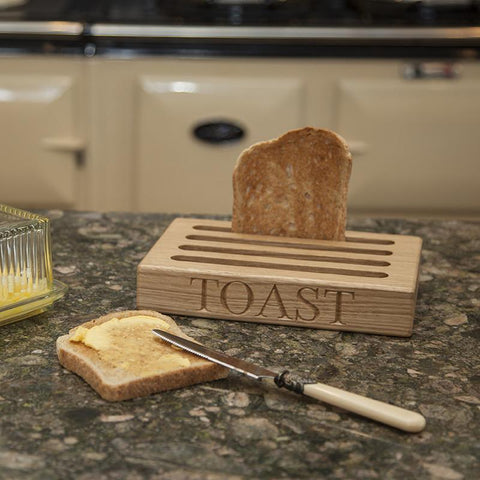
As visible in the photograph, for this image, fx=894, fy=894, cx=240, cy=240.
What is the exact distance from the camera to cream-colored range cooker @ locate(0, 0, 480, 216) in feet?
7.89

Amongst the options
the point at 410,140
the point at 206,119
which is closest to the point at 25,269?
the point at 206,119

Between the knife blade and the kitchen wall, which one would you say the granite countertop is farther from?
the kitchen wall

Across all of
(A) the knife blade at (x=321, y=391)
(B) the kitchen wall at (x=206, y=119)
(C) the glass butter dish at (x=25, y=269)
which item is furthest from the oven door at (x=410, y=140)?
(A) the knife blade at (x=321, y=391)

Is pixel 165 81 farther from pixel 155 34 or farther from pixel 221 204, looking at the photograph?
pixel 221 204

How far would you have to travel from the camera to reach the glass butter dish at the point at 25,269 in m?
1.04

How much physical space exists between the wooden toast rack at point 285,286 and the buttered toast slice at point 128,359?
0.08m

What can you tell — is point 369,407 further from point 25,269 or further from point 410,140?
point 410,140

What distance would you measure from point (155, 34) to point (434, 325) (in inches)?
60.4

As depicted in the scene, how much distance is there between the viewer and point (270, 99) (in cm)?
241

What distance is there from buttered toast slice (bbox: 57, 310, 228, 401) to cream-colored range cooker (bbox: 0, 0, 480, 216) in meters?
1.48

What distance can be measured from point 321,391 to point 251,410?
70 millimetres

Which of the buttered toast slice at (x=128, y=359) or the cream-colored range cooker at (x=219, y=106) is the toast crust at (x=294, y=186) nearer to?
the buttered toast slice at (x=128, y=359)

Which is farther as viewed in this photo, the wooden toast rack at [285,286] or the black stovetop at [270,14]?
the black stovetop at [270,14]

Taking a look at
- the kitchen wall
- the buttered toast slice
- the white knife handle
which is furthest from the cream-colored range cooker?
the white knife handle
